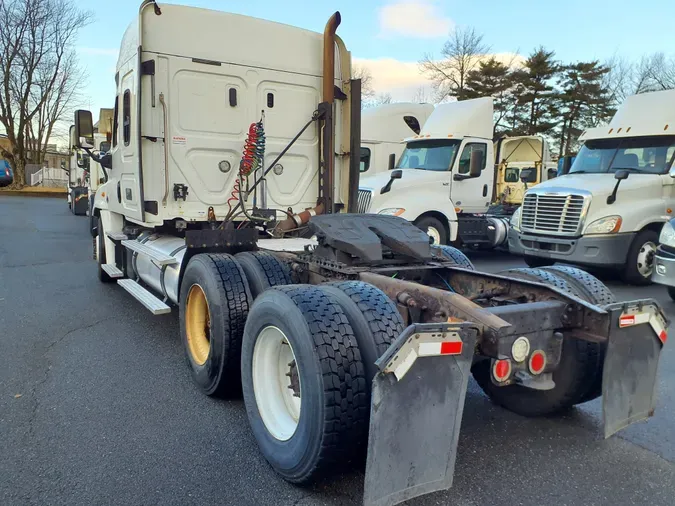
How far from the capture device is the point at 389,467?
2.32m

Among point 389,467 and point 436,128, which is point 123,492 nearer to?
point 389,467

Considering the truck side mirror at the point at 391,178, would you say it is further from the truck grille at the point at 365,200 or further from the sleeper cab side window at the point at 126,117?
the sleeper cab side window at the point at 126,117

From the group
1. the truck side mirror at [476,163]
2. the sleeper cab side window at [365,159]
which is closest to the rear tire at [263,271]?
the truck side mirror at [476,163]

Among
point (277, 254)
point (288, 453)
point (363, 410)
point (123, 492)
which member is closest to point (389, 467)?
point (363, 410)

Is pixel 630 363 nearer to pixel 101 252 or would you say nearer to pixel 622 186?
pixel 622 186

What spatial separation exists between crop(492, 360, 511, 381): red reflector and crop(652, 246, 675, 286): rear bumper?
5561mm

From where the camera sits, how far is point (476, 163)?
37.3 feet

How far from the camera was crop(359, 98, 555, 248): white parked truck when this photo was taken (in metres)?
11.0

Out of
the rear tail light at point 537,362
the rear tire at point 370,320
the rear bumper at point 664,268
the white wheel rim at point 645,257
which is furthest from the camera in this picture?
the white wheel rim at point 645,257

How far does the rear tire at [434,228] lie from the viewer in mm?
11078

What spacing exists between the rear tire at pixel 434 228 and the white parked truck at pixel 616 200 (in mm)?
1582

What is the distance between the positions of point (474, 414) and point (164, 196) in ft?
12.1

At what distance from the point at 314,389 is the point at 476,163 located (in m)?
9.64

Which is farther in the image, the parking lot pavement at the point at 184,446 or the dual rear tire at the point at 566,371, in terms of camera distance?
the dual rear tire at the point at 566,371
